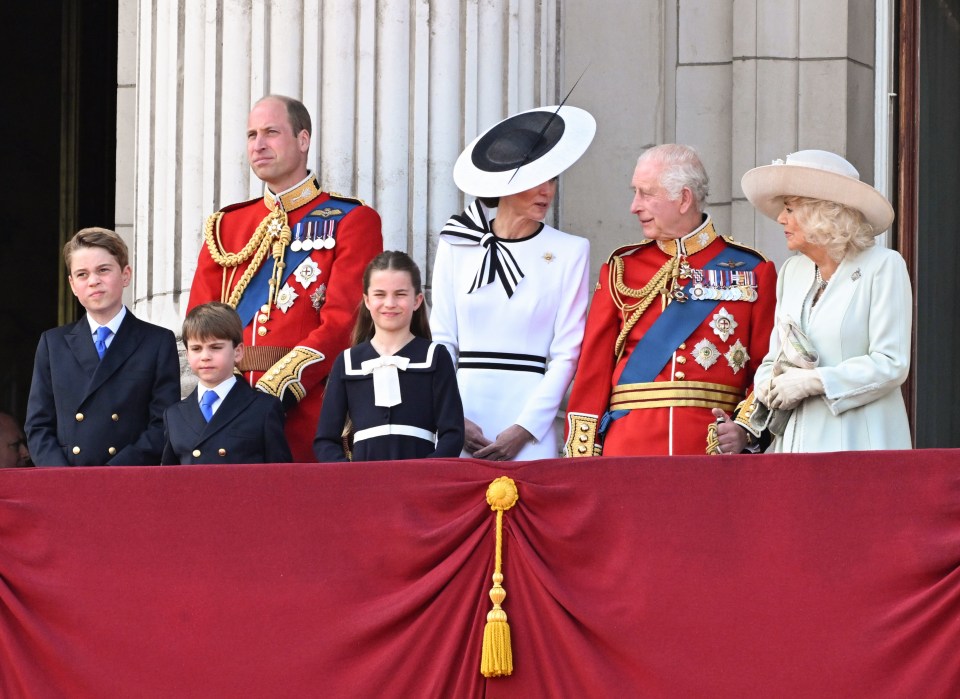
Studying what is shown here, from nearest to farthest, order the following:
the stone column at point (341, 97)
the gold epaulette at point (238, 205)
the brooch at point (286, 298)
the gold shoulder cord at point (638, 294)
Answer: the gold shoulder cord at point (638, 294) < the brooch at point (286, 298) < the gold epaulette at point (238, 205) < the stone column at point (341, 97)

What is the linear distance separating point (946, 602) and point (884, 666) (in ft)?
0.74

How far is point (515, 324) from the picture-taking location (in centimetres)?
670

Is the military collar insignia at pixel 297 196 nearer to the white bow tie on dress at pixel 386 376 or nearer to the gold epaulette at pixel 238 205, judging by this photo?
the gold epaulette at pixel 238 205

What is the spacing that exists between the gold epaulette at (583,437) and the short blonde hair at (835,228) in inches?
35.4

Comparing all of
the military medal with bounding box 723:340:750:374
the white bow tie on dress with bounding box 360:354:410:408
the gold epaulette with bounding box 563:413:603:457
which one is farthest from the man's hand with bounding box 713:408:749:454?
the white bow tie on dress with bounding box 360:354:410:408

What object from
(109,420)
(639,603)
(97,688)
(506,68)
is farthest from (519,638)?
(506,68)

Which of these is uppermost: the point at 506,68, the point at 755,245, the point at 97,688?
the point at 506,68

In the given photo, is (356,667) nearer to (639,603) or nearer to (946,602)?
(639,603)

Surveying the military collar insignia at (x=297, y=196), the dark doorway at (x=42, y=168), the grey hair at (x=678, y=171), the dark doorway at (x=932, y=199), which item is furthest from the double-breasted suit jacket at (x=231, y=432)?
the dark doorway at (x=42, y=168)

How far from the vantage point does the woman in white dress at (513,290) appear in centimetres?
664

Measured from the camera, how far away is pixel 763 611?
5.35 meters

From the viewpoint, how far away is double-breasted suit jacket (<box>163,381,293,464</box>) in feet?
20.3

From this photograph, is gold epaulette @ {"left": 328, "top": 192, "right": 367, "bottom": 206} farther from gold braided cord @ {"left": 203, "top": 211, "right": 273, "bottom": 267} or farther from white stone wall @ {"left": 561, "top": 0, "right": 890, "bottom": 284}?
white stone wall @ {"left": 561, "top": 0, "right": 890, "bottom": 284}

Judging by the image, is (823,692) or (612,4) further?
(612,4)
